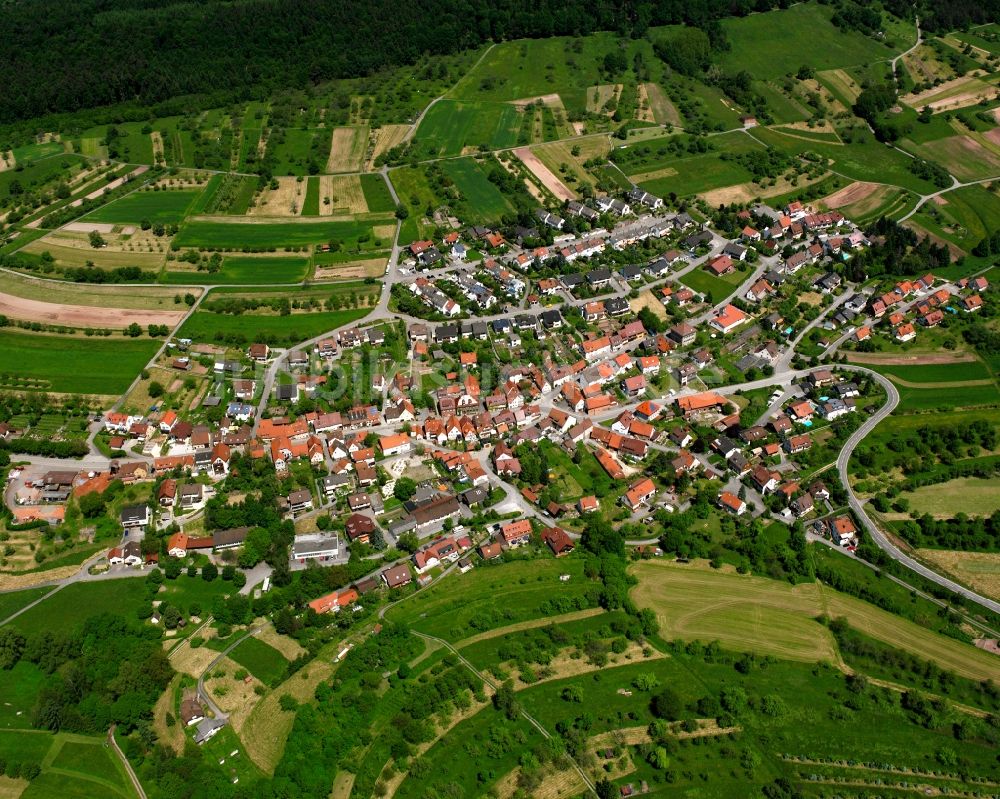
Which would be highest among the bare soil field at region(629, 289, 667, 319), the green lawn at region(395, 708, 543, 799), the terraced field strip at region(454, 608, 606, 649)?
the bare soil field at region(629, 289, 667, 319)

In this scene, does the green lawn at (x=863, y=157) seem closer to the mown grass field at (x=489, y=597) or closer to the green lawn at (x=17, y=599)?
the mown grass field at (x=489, y=597)

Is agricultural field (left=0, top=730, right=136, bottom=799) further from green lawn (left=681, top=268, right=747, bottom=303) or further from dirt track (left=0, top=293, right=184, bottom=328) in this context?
green lawn (left=681, top=268, right=747, bottom=303)

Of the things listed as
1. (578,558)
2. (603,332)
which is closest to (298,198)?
(603,332)

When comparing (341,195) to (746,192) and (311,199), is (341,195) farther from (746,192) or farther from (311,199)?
(746,192)

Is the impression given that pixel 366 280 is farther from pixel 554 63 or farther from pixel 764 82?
pixel 764 82

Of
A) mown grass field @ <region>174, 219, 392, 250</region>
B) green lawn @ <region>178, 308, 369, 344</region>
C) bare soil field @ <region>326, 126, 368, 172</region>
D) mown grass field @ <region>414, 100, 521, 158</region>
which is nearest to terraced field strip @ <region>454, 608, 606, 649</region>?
green lawn @ <region>178, 308, 369, 344</region>

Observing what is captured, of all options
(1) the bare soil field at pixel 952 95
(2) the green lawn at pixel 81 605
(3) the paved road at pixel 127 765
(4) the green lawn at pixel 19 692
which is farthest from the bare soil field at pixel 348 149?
(1) the bare soil field at pixel 952 95

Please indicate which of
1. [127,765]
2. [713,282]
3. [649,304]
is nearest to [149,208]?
[649,304]
